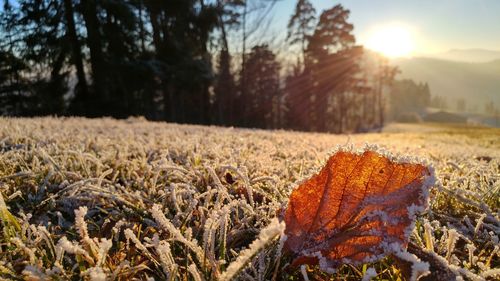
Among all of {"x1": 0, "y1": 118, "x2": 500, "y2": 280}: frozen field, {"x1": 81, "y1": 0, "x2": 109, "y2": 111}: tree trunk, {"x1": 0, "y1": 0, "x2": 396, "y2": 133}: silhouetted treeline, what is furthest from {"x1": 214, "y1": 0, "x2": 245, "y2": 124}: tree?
{"x1": 0, "y1": 118, "x2": 500, "y2": 280}: frozen field

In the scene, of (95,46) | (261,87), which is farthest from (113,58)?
(261,87)

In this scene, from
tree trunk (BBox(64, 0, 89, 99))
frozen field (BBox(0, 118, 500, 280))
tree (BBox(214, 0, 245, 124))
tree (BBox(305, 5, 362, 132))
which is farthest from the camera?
tree (BBox(305, 5, 362, 132))

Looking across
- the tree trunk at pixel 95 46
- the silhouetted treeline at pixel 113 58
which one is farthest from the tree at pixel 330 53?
the tree trunk at pixel 95 46

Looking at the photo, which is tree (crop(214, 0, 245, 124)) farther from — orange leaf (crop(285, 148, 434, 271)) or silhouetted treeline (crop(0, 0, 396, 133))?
orange leaf (crop(285, 148, 434, 271))

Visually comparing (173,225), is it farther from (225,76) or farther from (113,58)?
(225,76)

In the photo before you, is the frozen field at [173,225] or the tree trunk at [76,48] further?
the tree trunk at [76,48]

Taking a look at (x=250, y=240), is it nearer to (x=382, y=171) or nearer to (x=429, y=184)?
(x=382, y=171)

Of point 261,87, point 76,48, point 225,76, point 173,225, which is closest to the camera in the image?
point 173,225

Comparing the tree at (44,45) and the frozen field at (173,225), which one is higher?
the tree at (44,45)

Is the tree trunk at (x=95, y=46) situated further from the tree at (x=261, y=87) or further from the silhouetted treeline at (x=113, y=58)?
the tree at (x=261, y=87)
